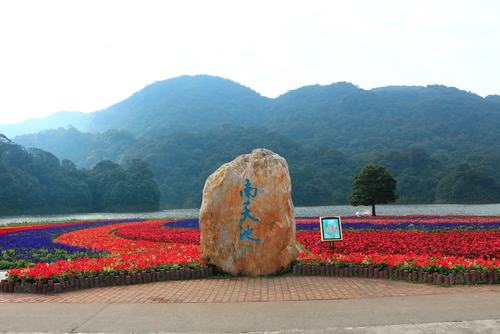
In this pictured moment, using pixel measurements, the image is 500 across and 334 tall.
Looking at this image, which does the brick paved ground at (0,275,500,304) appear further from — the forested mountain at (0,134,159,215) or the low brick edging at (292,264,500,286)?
the forested mountain at (0,134,159,215)

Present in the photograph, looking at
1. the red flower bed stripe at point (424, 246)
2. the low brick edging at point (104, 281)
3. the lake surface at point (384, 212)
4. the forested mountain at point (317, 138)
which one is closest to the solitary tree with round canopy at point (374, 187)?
the lake surface at point (384, 212)

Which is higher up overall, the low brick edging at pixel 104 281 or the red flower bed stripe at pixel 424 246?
the low brick edging at pixel 104 281

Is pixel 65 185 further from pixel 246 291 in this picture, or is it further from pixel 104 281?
pixel 246 291

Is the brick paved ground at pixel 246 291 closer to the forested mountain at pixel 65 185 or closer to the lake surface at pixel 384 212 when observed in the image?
the lake surface at pixel 384 212

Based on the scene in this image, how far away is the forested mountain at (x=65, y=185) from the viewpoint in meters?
71.6

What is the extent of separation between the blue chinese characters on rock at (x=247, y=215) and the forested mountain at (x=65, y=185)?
231ft

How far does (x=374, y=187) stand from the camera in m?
33.5

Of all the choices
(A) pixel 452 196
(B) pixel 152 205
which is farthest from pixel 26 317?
(B) pixel 152 205

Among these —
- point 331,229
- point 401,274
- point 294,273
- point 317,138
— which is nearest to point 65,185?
point 317,138

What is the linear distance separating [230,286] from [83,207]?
8039 cm

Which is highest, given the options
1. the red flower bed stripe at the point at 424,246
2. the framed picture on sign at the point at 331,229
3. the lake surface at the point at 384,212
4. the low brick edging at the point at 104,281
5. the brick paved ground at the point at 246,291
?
the framed picture on sign at the point at 331,229

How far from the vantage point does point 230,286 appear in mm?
8469

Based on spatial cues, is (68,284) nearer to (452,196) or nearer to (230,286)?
(230,286)

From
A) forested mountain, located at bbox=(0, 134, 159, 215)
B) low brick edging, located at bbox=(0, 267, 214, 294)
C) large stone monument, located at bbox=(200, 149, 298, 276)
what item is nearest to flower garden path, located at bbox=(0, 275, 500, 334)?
low brick edging, located at bbox=(0, 267, 214, 294)
